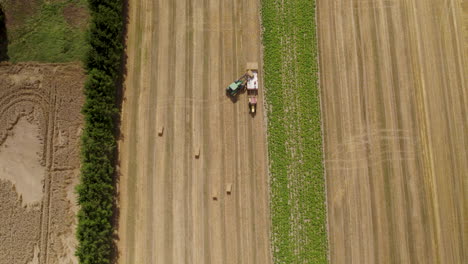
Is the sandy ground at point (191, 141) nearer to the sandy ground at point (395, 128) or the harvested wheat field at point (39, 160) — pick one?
the harvested wheat field at point (39, 160)

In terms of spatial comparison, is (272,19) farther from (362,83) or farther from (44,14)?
(44,14)

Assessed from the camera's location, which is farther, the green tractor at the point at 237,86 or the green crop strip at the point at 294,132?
the green tractor at the point at 237,86

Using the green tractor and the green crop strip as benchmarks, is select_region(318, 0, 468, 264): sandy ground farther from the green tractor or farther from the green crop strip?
the green tractor

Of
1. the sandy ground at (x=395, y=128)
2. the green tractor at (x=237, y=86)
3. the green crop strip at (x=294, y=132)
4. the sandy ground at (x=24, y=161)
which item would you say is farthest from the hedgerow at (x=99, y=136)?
the sandy ground at (x=395, y=128)

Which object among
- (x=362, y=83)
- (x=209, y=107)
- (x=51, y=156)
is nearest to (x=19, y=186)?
(x=51, y=156)

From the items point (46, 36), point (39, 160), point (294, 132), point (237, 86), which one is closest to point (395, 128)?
point (294, 132)

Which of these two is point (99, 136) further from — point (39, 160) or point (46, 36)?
point (46, 36)

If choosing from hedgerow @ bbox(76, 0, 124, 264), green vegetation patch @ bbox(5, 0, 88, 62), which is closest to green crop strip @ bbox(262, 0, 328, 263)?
hedgerow @ bbox(76, 0, 124, 264)
